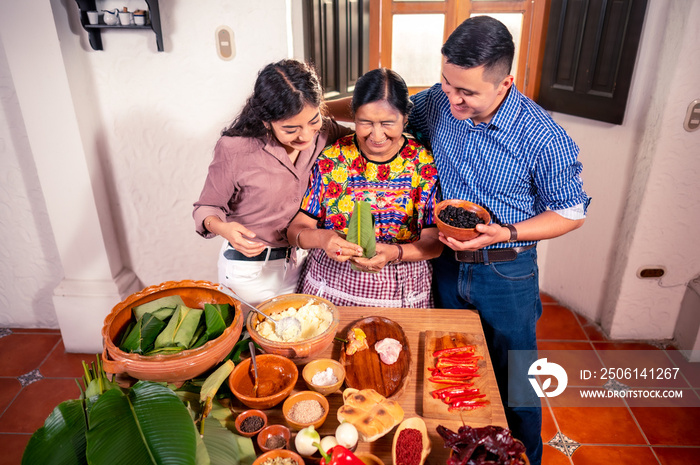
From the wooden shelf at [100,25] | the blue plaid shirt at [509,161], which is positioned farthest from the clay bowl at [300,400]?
the wooden shelf at [100,25]

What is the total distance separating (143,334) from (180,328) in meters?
0.11

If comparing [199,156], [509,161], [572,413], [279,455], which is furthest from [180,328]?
[572,413]

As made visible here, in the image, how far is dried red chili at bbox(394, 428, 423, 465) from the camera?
1291 millimetres

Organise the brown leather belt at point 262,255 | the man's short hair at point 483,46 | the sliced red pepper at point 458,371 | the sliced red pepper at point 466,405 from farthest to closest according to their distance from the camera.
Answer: the brown leather belt at point 262,255
the man's short hair at point 483,46
the sliced red pepper at point 458,371
the sliced red pepper at point 466,405

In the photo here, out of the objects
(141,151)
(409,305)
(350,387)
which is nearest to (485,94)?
(409,305)

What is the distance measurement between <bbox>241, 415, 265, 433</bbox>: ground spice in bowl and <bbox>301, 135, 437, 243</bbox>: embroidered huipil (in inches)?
37.4

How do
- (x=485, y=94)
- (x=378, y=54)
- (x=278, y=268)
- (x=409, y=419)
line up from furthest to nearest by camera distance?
(x=378, y=54) < (x=278, y=268) < (x=485, y=94) < (x=409, y=419)

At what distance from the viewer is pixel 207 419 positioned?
1.36m

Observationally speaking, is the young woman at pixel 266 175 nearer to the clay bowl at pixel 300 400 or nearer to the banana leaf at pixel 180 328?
the banana leaf at pixel 180 328

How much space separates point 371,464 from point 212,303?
2.63 ft

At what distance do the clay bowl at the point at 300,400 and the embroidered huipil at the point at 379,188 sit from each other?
0.84 meters

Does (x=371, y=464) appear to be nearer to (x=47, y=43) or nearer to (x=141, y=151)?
(x=141, y=151)

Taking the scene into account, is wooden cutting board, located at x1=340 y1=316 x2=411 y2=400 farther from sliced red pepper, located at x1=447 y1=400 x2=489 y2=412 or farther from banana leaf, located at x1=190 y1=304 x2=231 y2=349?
banana leaf, located at x1=190 y1=304 x2=231 y2=349

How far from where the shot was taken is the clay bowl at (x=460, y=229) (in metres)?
1.78
